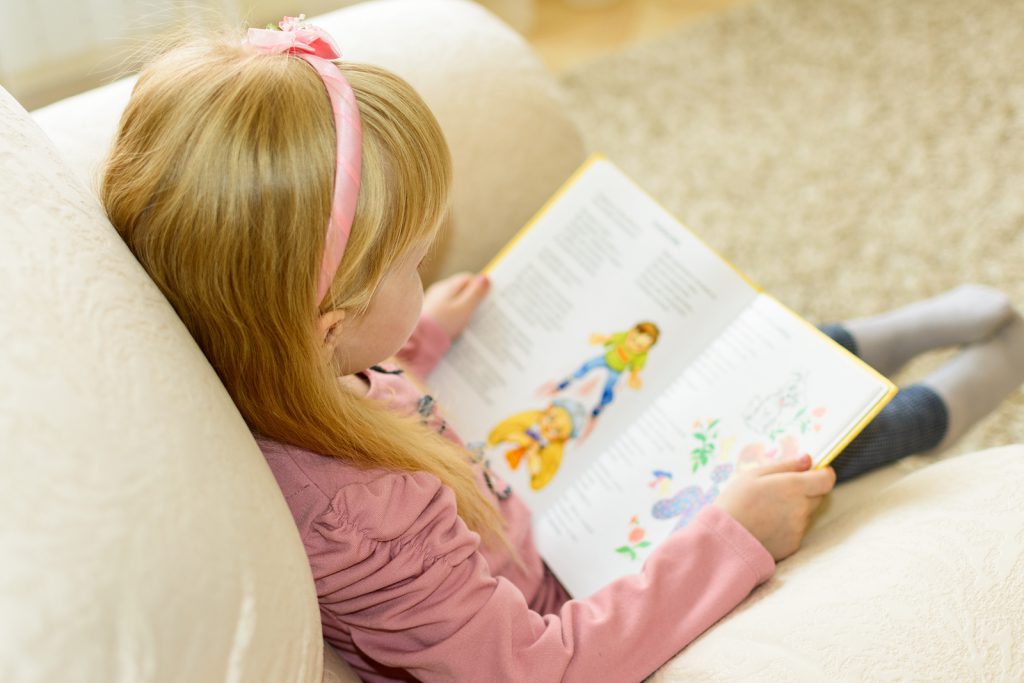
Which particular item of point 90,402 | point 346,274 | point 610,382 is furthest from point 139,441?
point 610,382

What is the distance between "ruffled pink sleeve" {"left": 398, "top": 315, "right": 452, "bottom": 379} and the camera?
3.16 feet

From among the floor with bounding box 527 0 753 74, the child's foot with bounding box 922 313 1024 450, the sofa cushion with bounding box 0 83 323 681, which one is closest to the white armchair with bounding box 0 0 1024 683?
the sofa cushion with bounding box 0 83 323 681

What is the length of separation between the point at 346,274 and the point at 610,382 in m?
→ 0.36

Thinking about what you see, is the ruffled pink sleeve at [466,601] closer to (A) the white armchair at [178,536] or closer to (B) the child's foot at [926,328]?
(A) the white armchair at [178,536]

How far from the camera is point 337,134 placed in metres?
0.58

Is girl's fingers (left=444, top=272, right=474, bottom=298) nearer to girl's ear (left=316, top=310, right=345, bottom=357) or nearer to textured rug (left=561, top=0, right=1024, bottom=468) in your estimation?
girl's ear (left=316, top=310, right=345, bottom=357)

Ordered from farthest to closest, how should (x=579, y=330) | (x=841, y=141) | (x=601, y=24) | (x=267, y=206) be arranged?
(x=601, y=24) → (x=841, y=141) → (x=579, y=330) → (x=267, y=206)

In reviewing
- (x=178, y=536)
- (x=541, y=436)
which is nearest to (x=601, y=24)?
(x=541, y=436)

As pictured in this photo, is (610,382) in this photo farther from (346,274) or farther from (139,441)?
(139,441)

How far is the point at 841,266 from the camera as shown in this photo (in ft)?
4.72

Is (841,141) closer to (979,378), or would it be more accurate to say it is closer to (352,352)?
(979,378)

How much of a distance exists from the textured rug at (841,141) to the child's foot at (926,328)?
0.14 metres

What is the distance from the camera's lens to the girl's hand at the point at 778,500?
75 centimetres

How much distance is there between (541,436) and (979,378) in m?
0.53
